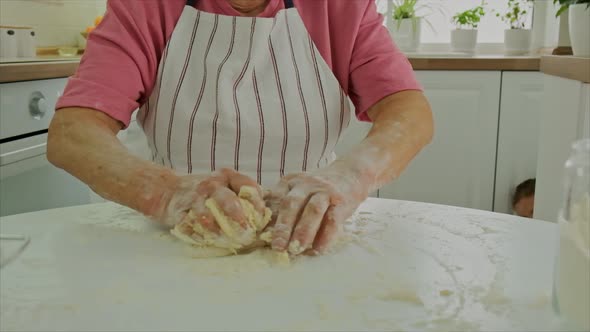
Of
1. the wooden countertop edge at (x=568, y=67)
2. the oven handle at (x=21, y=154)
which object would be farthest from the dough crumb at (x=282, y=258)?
the oven handle at (x=21, y=154)

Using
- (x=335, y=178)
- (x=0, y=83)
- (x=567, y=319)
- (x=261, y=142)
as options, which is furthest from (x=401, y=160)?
(x=0, y=83)

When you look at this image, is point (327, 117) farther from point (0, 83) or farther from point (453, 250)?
point (0, 83)

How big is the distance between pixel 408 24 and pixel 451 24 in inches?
8.6

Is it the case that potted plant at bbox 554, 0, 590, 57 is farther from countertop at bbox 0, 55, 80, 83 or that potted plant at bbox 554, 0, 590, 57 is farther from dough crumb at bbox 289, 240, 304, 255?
countertop at bbox 0, 55, 80, 83

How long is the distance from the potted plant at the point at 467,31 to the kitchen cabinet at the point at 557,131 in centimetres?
119

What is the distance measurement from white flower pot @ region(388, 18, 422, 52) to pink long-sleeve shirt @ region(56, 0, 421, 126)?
173cm

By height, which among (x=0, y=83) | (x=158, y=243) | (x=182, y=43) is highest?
(x=182, y=43)

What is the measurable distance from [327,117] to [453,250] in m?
0.49

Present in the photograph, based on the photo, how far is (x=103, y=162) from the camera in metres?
0.82

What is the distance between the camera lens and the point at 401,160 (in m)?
0.91

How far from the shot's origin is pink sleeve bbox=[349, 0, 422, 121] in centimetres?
106

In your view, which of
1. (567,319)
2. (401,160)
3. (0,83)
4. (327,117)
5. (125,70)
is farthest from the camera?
(0,83)

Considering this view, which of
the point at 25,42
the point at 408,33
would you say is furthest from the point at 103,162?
the point at 408,33

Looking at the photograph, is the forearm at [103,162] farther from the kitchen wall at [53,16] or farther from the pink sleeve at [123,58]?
the kitchen wall at [53,16]
